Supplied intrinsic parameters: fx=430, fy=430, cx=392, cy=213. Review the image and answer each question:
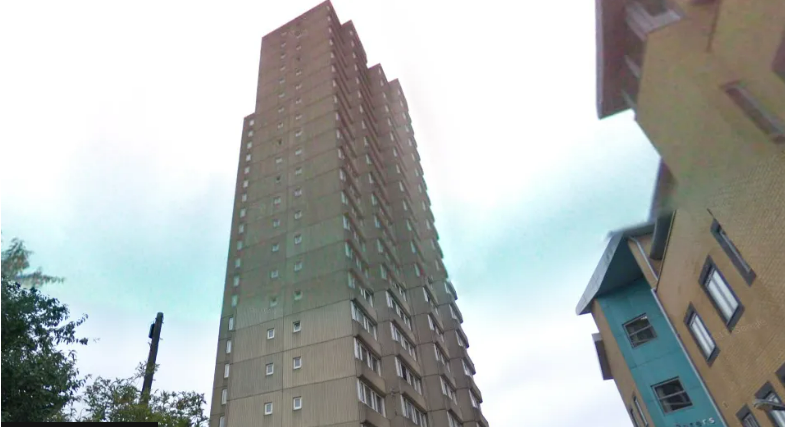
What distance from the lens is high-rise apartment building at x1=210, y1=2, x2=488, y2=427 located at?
15.9 metres

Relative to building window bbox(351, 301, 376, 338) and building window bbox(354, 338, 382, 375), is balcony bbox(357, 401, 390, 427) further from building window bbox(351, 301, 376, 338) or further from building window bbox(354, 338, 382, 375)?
building window bbox(351, 301, 376, 338)

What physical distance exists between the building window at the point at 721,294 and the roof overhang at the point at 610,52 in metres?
5.75

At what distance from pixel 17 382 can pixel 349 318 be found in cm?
1214

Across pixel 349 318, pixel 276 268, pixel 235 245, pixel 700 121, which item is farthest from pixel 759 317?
pixel 235 245

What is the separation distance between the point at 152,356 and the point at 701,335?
12.7 meters

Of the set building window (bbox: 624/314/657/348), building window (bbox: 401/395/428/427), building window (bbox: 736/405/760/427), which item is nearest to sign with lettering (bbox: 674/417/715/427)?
building window (bbox: 624/314/657/348)

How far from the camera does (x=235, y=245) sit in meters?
27.4

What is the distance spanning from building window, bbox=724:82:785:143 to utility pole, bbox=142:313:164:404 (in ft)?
37.6

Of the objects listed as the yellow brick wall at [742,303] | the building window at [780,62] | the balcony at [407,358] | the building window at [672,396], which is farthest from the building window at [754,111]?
the balcony at [407,358]

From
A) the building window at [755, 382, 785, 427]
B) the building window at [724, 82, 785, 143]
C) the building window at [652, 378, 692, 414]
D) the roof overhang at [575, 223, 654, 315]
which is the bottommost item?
the building window at [755, 382, 785, 427]

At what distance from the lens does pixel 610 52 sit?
6.88ft

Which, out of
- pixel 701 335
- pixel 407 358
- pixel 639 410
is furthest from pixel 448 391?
pixel 701 335

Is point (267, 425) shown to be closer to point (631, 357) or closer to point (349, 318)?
point (349, 318)

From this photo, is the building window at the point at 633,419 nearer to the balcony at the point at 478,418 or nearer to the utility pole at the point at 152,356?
the balcony at the point at 478,418
